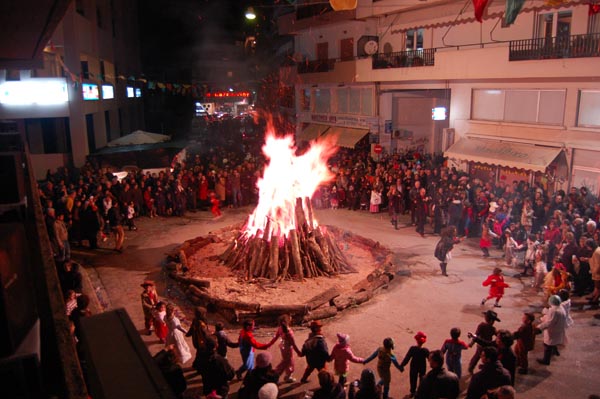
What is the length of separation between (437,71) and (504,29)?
11.0ft

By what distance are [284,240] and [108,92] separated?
1005 inches

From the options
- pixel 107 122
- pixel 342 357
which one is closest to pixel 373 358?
pixel 342 357

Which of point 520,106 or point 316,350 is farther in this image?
point 520,106

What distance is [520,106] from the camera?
21.2 meters

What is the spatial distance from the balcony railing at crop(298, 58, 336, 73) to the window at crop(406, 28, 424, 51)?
5.99 metres

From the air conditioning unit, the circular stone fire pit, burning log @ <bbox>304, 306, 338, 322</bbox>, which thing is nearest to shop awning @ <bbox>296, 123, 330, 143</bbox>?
the air conditioning unit

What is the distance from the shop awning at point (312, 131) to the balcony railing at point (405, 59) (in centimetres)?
721

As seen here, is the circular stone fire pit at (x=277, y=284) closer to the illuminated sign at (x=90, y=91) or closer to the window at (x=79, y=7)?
the illuminated sign at (x=90, y=91)

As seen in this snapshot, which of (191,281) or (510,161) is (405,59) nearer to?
(510,161)

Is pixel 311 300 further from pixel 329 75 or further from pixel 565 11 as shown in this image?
pixel 329 75

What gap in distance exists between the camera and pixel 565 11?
63.4 feet

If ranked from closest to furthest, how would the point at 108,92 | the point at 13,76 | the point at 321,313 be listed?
the point at 321,313
the point at 13,76
the point at 108,92

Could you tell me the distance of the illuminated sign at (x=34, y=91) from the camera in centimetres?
2473

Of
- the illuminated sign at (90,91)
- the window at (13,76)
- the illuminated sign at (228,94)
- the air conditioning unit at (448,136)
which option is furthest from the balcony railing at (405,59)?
the illuminated sign at (228,94)
